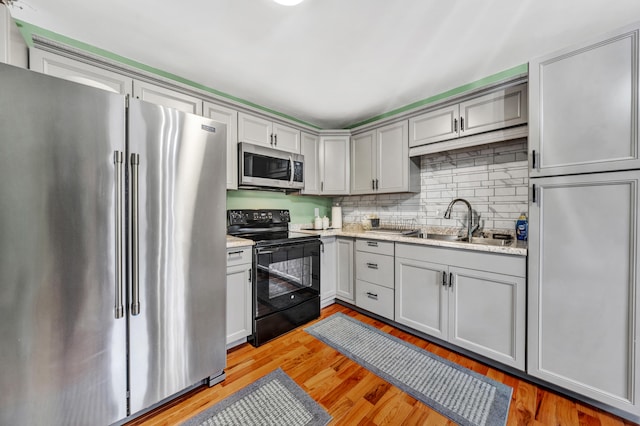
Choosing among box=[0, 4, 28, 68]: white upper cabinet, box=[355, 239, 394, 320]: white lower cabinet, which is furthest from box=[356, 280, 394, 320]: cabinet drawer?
box=[0, 4, 28, 68]: white upper cabinet

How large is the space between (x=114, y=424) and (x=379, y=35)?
2875 mm

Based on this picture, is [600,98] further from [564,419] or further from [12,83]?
[12,83]

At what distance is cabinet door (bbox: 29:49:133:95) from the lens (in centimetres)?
151

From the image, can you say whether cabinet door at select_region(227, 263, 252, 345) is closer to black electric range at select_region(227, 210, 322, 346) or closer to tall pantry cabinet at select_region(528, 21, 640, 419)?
black electric range at select_region(227, 210, 322, 346)

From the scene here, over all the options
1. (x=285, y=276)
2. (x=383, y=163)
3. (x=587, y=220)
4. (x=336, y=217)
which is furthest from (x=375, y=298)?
(x=587, y=220)

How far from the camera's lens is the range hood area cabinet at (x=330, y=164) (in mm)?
3182

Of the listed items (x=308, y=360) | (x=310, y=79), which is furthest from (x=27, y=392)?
(x=310, y=79)

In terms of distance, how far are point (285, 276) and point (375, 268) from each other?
0.93 metres

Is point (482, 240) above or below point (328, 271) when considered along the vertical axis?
above

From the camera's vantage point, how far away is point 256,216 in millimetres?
2781

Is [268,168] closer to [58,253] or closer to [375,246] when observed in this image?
[375,246]

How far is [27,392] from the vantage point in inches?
41.2

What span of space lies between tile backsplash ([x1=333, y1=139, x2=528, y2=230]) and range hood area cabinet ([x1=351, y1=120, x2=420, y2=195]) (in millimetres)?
198

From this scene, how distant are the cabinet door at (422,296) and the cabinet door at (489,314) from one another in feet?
0.23
